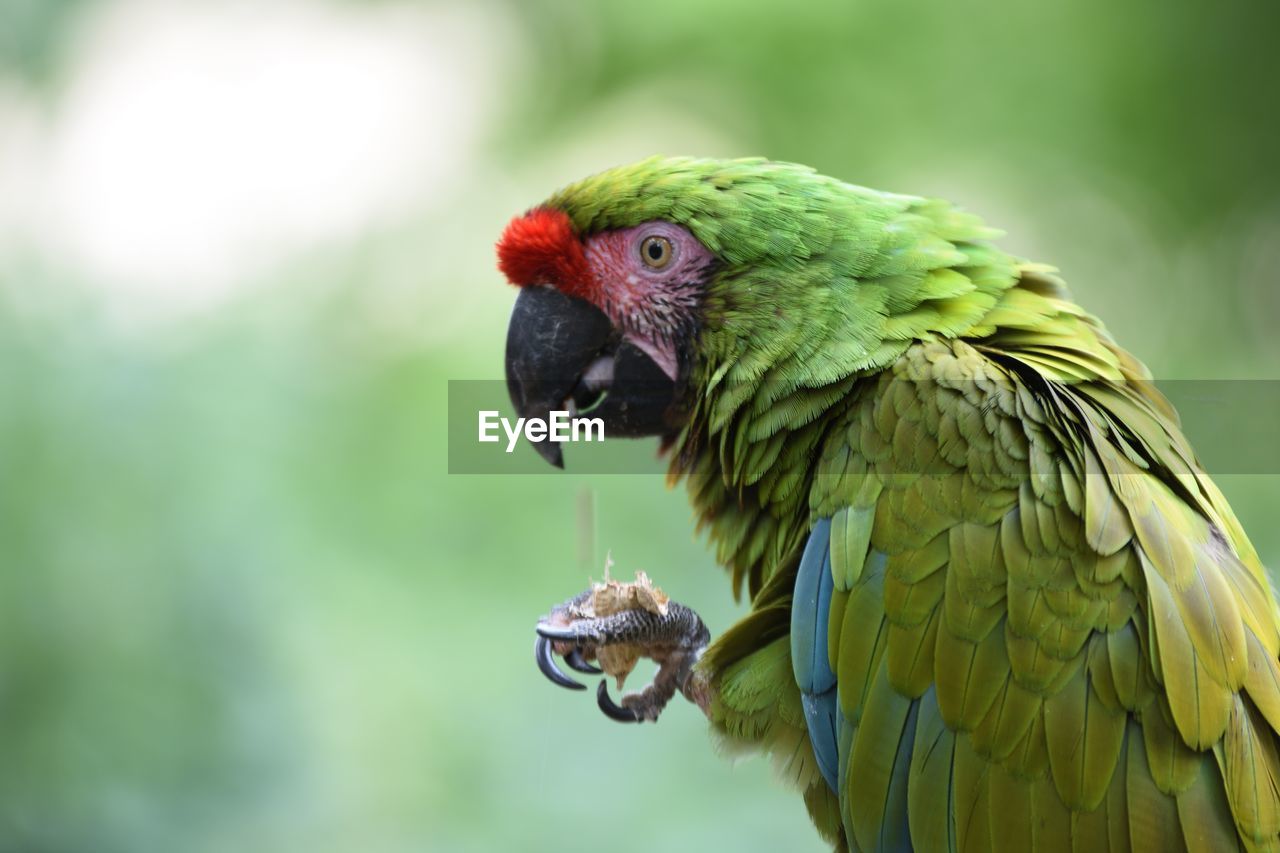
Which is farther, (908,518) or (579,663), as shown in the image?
(579,663)

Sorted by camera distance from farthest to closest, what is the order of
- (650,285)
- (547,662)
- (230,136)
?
(230,136) < (547,662) < (650,285)

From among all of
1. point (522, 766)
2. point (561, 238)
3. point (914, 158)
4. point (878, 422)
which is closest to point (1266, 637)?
point (878, 422)

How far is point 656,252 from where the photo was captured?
4.32ft

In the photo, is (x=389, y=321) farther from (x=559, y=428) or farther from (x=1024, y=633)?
(x=1024, y=633)

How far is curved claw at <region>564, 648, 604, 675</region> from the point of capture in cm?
141

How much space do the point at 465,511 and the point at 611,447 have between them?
62cm

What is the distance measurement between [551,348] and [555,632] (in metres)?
0.38

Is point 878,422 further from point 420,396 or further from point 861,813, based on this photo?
point 420,396

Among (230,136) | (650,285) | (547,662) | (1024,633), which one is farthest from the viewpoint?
(230,136)

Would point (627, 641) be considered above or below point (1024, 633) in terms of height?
below

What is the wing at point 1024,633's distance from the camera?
98 centimetres

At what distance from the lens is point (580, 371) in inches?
54.5

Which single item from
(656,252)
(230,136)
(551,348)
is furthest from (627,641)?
(230,136)

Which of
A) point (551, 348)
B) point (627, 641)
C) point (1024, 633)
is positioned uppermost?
point (551, 348)
